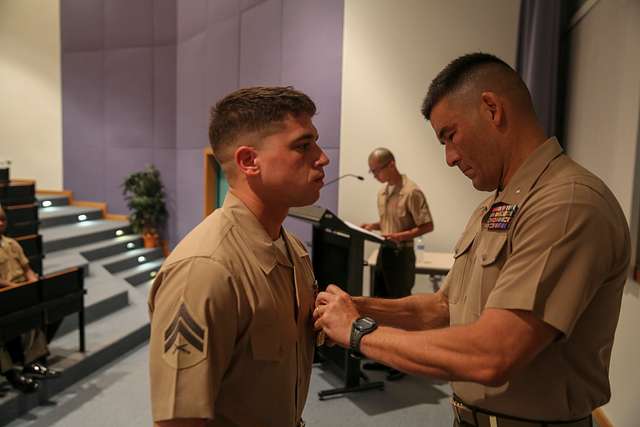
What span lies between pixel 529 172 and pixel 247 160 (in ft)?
2.27

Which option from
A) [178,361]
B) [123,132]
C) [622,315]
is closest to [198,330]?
[178,361]

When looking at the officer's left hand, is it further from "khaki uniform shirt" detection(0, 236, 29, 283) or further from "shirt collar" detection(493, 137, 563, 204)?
"khaki uniform shirt" detection(0, 236, 29, 283)

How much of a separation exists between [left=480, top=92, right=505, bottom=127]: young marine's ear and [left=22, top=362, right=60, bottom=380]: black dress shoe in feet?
10.6

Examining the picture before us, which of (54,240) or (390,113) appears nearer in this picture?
(390,113)

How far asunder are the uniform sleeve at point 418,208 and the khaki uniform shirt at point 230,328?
8.91 feet

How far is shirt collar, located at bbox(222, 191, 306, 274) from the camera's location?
44.9 inches

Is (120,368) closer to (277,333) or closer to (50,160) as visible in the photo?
(277,333)

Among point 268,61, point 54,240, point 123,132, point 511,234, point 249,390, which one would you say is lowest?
point 54,240

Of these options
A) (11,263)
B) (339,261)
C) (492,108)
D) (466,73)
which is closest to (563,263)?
(492,108)

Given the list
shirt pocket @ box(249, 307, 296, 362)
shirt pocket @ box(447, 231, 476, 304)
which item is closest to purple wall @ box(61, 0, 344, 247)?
shirt pocket @ box(447, 231, 476, 304)

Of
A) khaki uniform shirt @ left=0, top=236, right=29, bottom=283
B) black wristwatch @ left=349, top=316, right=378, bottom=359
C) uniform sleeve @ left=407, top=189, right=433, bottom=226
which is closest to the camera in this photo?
black wristwatch @ left=349, top=316, right=378, bottom=359

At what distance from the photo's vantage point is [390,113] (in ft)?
16.8

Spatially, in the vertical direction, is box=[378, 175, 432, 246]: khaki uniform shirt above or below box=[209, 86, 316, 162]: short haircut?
below

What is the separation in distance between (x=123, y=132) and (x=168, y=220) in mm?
1805
